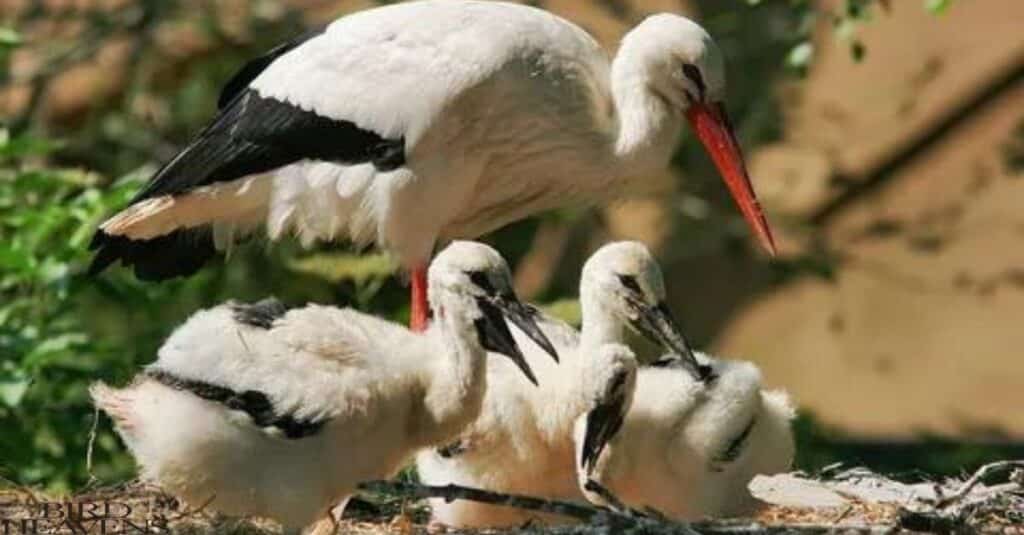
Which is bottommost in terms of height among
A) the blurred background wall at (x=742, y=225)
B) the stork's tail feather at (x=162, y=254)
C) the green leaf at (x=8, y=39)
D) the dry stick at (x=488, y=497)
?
the blurred background wall at (x=742, y=225)

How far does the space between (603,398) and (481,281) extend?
1.45 feet

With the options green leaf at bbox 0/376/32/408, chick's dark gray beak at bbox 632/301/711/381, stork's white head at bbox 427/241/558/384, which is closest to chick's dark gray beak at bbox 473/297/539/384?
stork's white head at bbox 427/241/558/384

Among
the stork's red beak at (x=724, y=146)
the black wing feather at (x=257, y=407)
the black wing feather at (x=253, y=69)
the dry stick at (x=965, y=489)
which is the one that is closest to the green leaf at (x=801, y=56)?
the stork's red beak at (x=724, y=146)

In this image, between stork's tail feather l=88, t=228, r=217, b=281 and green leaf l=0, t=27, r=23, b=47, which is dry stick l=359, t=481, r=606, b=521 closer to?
stork's tail feather l=88, t=228, r=217, b=281

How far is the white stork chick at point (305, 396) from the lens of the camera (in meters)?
6.96

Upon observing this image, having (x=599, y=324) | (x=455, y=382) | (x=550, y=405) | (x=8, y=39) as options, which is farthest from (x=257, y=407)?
(x=8, y=39)

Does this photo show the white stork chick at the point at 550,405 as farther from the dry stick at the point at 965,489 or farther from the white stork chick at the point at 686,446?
the dry stick at the point at 965,489

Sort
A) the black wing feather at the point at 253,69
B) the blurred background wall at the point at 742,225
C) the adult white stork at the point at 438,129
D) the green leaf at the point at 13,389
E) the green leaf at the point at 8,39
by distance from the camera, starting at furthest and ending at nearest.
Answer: the blurred background wall at the point at 742,225, the green leaf at the point at 8,39, the black wing feather at the point at 253,69, the green leaf at the point at 13,389, the adult white stork at the point at 438,129

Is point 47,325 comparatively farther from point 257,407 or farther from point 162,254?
point 257,407

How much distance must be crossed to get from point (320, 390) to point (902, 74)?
10.2 meters

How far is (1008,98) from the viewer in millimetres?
17203

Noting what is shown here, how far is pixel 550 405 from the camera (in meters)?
7.48

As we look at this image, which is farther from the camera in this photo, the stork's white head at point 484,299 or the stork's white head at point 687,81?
A: the stork's white head at point 687,81

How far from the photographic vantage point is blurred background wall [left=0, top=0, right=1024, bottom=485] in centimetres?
976
